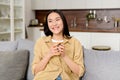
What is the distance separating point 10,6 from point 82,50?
3247 millimetres

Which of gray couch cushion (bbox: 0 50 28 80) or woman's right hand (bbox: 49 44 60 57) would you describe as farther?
gray couch cushion (bbox: 0 50 28 80)

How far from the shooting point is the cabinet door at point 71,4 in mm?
5699

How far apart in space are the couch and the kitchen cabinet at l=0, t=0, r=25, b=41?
8.04ft

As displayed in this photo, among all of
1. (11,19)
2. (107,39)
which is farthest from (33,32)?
(107,39)

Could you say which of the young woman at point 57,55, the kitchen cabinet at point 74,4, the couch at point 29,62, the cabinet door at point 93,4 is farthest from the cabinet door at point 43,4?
the young woman at point 57,55

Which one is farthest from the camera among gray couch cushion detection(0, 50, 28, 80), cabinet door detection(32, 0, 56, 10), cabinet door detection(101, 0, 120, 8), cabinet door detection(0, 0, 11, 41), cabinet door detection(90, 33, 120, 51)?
cabinet door detection(32, 0, 56, 10)

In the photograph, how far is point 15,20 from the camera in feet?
16.7

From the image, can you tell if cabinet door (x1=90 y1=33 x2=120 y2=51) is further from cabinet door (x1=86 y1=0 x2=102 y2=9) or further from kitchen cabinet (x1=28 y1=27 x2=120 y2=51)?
cabinet door (x1=86 y1=0 x2=102 y2=9)

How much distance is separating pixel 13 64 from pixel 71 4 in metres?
3.95

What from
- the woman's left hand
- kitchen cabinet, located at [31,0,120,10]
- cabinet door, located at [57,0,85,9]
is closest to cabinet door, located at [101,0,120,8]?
kitchen cabinet, located at [31,0,120,10]

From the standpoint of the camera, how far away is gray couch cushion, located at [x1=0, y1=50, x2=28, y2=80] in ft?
6.72

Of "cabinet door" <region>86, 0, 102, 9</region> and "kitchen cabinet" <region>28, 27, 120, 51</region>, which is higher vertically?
"cabinet door" <region>86, 0, 102, 9</region>

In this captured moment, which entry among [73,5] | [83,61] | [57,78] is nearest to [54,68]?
[57,78]

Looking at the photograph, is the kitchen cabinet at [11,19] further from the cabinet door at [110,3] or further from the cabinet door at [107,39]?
the cabinet door at [110,3]
